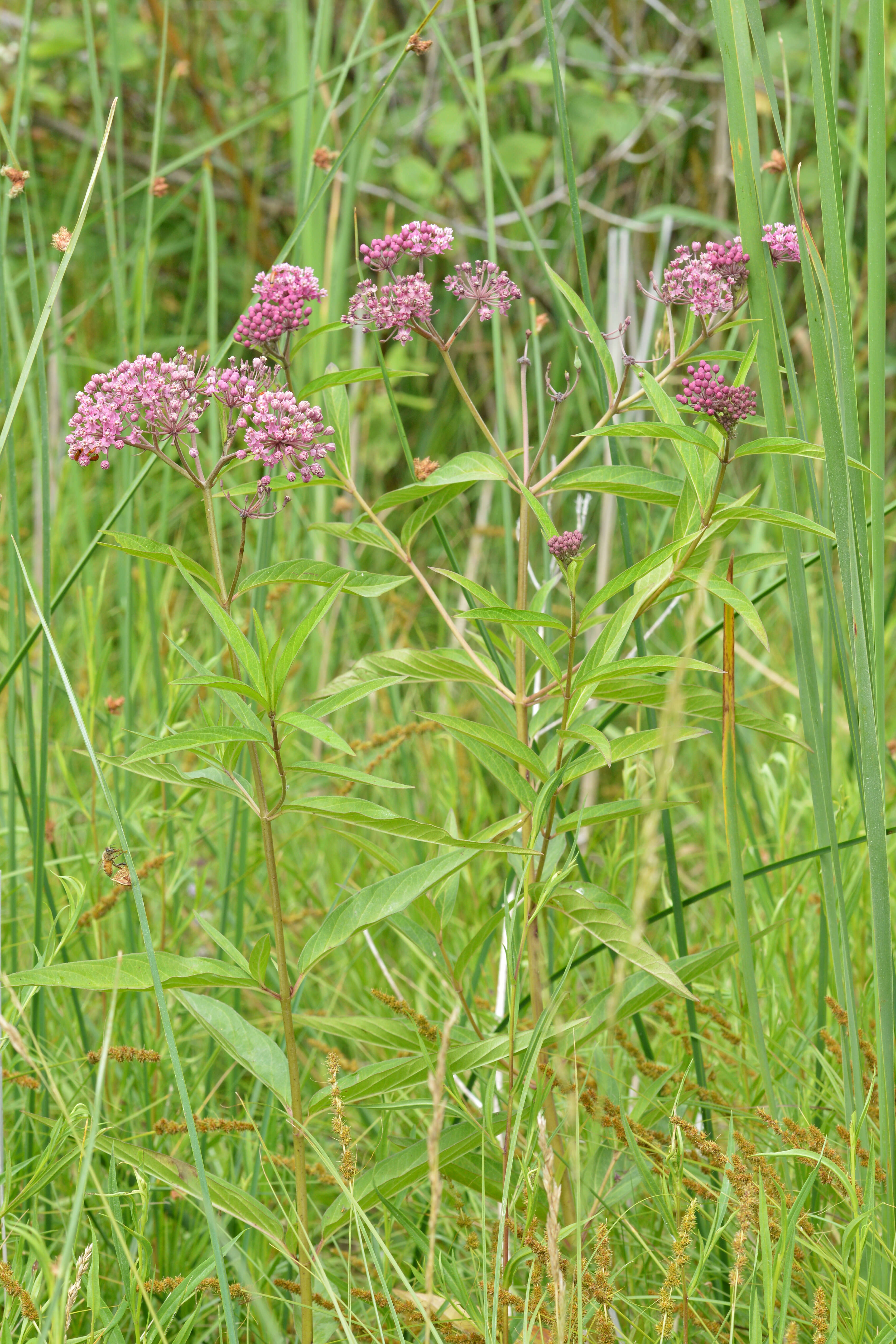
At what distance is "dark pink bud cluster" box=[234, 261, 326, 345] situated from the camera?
2.31ft

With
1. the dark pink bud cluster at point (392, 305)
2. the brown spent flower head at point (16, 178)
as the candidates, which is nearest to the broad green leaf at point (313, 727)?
the dark pink bud cluster at point (392, 305)

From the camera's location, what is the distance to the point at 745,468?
285 cm

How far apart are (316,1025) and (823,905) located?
401mm

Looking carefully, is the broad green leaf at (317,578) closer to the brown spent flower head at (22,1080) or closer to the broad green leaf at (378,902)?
the broad green leaf at (378,902)

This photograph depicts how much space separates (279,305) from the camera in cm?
71

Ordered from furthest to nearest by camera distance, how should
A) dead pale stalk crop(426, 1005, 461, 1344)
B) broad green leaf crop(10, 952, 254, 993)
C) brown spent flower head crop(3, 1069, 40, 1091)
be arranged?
brown spent flower head crop(3, 1069, 40, 1091) → broad green leaf crop(10, 952, 254, 993) → dead pale stalk crop(426, 1005, 461, 1344)

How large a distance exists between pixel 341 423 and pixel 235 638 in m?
0.22

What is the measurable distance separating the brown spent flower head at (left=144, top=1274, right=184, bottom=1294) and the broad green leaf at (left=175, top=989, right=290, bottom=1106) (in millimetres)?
134

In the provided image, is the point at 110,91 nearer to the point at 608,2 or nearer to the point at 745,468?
the point at 608,2

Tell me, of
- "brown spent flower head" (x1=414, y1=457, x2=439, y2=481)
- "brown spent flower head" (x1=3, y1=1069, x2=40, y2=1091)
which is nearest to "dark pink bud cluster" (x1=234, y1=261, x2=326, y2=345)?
"brown spent flower head" (x1=414, y1=457, x2=439, y2=481)

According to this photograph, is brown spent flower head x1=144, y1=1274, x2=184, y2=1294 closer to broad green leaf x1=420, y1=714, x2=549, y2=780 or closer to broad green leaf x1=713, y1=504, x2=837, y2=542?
broad green leaf x1=420, y1=714, x2=549, y2=780

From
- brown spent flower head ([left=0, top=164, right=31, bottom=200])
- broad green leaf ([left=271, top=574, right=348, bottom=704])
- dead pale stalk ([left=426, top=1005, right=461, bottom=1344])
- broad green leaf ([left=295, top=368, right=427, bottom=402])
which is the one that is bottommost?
dead pale stalk ([left=426, top=1005, right=461, bottom=1344])

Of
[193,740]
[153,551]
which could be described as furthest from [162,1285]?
[153,551]

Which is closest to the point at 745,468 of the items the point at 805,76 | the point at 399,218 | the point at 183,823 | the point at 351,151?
the point at 805,76
